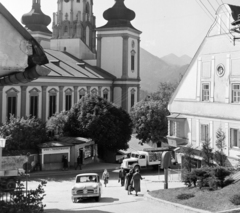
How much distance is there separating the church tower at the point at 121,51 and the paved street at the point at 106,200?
3214cm

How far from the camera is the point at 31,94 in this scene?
46219 millimetres

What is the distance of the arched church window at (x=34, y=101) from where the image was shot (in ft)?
152

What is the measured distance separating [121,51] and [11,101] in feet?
71.1

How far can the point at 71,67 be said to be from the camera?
180ft

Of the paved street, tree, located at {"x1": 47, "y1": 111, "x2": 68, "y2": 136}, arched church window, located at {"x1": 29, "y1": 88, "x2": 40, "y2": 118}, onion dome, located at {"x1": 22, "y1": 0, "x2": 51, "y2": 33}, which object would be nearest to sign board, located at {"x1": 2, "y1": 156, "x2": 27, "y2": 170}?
the paved street

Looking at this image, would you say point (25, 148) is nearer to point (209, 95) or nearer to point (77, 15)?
point (209, 95)

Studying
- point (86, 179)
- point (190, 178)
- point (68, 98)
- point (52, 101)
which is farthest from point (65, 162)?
point (68, 98)

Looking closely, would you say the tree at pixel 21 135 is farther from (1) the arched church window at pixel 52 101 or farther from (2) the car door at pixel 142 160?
(1) the arched church window at pixel 52 101

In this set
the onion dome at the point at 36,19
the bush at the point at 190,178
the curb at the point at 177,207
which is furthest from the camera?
the onion dome at the point at 36,19

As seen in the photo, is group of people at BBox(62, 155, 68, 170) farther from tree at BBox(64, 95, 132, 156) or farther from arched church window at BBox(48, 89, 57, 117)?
arched church window at BBox(48, 89, 57, 117)

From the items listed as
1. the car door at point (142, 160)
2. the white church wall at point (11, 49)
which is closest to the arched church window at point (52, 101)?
the car door at point (142, 160)

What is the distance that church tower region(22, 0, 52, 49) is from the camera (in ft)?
224

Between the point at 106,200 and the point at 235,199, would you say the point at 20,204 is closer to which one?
the point at 235,199

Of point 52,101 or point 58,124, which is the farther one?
point 52,101
